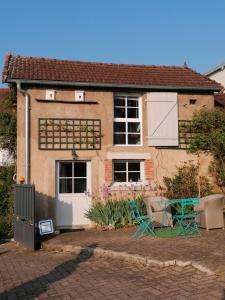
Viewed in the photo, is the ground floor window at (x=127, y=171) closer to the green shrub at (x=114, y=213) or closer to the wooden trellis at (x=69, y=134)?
the wooden trellis at (x=69, y=134)

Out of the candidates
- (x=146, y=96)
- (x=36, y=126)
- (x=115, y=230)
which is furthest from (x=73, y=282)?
(x=146, y=96)

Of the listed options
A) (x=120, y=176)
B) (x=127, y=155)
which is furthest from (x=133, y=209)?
(x=127, y=155)

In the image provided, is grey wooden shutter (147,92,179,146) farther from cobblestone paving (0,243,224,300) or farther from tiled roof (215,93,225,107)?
cobblestone paving (0,243,224,300)

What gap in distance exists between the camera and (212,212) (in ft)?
32.7

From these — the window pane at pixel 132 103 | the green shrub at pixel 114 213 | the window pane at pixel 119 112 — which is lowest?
Answer: the green shrub at pixel 114 213

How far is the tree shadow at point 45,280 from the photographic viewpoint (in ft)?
19.1

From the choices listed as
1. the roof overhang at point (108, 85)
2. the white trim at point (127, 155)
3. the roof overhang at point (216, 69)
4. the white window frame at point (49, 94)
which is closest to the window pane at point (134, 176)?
the white trim at point (127, 155)

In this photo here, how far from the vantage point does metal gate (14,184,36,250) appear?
377 inches

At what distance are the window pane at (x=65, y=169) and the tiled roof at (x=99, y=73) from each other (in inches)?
100

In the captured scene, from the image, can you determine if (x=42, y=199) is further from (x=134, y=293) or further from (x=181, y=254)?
(x=134, y=293)

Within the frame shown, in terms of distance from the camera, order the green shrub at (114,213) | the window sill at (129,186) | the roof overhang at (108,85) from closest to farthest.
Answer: the green shrub at (114,213) → the roof overhang at (108,85) → the window sill at (129,186)

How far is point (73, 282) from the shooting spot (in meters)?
6.20

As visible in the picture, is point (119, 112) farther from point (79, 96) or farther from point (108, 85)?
point (79, 96)

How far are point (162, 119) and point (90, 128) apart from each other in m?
2.37
